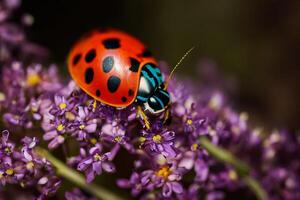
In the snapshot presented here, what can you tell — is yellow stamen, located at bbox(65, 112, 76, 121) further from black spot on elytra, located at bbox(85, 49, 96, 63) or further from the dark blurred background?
the dark blurred background

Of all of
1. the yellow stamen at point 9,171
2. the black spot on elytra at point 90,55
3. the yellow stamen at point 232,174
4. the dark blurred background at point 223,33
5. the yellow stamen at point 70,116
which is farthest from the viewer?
the dark blurred background at point 223,33

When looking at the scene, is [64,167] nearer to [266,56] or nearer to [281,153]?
[281,153]

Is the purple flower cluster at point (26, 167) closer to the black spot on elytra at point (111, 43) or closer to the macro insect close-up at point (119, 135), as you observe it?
the macro insect close-up at point (119, 135)

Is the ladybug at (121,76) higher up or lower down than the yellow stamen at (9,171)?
higher up

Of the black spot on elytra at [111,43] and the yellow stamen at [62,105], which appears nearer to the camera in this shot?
the yellow stamen at [62,105]

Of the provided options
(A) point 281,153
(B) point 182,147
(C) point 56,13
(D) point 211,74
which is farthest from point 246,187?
(C) point 56,13

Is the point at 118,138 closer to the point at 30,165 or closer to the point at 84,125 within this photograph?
the point at 84,125

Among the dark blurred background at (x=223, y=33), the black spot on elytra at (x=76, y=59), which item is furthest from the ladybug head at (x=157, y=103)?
the dark blurred background at (x=223, y=33)
